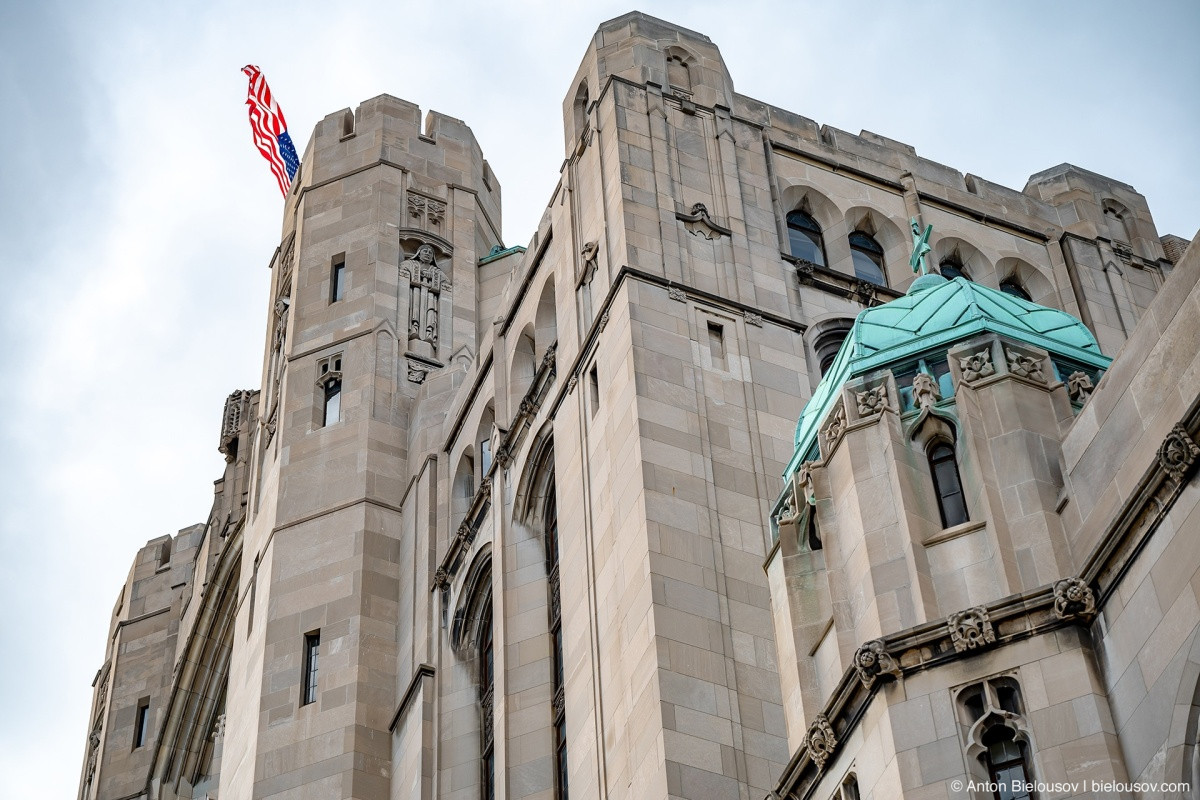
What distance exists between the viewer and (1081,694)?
2092 centimetres

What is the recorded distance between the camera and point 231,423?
6425 cm

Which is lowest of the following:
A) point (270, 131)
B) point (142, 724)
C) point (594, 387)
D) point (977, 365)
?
point (977, 365)

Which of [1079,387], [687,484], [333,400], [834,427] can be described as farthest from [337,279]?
[1079,387]

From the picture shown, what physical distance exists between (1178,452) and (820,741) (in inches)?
201

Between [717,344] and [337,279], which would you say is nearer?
[717,344]

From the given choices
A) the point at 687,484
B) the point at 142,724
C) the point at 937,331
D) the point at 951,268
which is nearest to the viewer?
the point at 937,331

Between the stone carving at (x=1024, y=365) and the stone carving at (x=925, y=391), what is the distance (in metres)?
0.86

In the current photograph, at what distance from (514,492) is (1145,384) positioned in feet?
61.4

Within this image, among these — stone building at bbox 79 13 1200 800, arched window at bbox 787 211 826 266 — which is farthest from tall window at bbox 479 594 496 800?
arched window at bbox 787 211 826 266

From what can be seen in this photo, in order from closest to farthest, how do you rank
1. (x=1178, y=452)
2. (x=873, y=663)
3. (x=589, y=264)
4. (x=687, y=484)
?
(x=1178, y=452), (x=873, y=663), (x=687, y=484), (x=589, y=264)

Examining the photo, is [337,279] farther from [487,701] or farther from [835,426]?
[835,426]

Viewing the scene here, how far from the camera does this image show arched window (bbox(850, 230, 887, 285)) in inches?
1620

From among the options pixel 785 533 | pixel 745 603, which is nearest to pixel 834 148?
pixel 745 603

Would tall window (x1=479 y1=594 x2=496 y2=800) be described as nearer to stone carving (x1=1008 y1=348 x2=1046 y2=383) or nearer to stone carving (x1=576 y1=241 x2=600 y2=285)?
stone carving (x1=576 y1=241 x2=600 y2=285)
